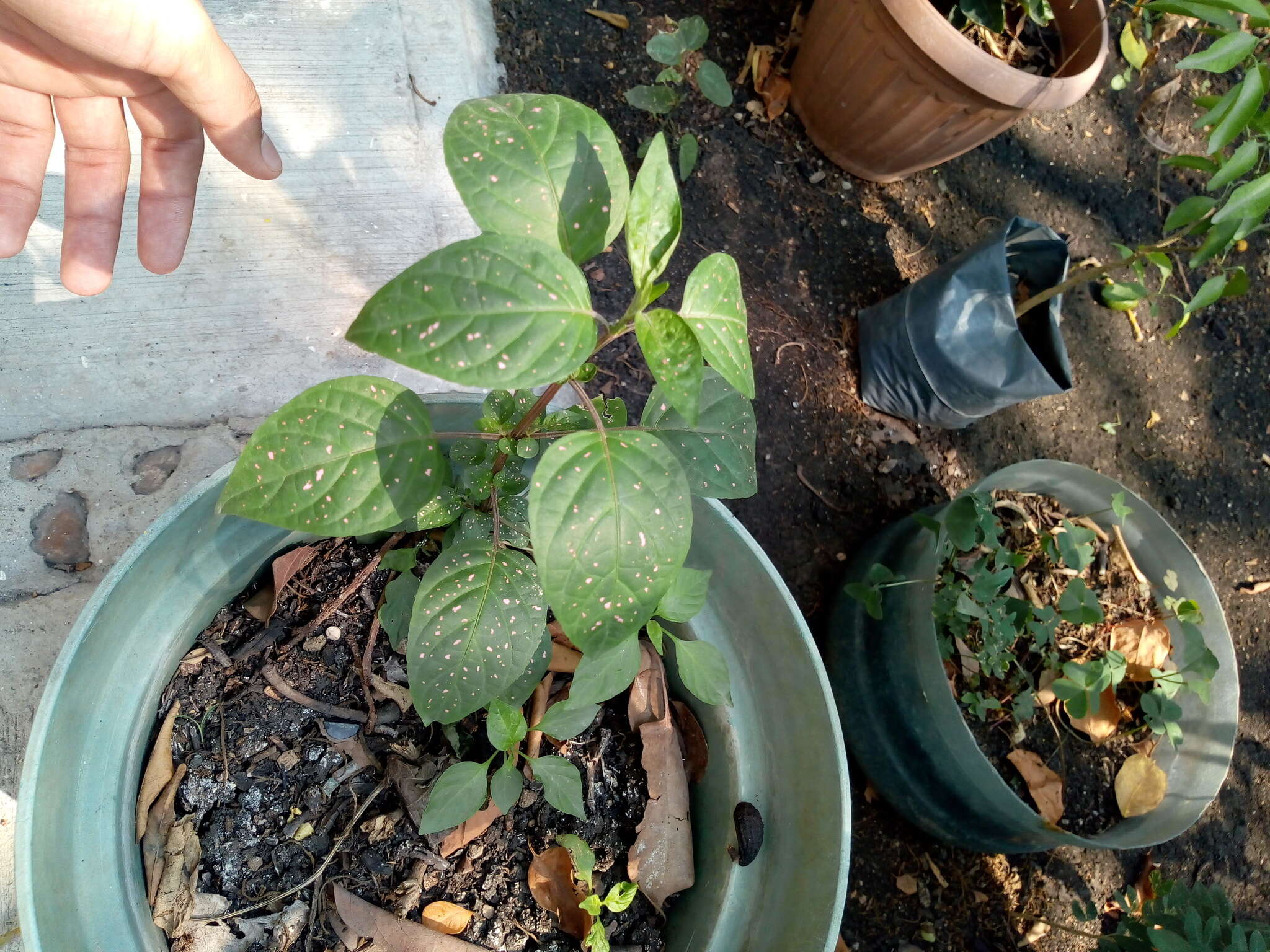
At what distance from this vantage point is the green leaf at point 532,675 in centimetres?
112

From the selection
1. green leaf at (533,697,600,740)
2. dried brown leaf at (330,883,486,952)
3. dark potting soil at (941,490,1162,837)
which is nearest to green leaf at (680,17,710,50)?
dark potting soil at (941,490,1162,837)

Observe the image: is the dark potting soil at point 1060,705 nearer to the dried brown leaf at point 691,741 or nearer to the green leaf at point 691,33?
the dried brown leaf at point 691,741

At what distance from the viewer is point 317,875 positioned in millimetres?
1200

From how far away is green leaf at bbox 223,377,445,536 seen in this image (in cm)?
81

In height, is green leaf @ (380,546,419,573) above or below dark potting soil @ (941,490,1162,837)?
above

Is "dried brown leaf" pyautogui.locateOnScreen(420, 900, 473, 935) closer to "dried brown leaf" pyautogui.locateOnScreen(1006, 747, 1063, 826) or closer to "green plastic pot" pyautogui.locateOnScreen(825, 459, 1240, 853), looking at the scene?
"green plastic pot" pyautogui.locateOnScreen(825, 459, 1240, 853)

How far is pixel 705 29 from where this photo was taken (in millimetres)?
2154

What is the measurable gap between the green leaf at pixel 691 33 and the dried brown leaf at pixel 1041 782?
204 centimetres

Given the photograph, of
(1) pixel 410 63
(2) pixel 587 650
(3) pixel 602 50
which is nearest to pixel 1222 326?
(3) pixel 602 50

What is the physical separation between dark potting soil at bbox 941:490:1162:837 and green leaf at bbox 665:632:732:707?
1.01 meters

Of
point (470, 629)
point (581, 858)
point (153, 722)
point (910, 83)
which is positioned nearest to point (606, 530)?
point (470, 629)

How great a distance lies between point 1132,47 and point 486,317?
3141 millimetres

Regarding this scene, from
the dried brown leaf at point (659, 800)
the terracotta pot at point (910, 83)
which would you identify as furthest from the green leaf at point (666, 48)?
the dried brown leaf at point (659, 800)

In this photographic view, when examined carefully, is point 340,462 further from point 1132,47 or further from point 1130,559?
point 1132,47
